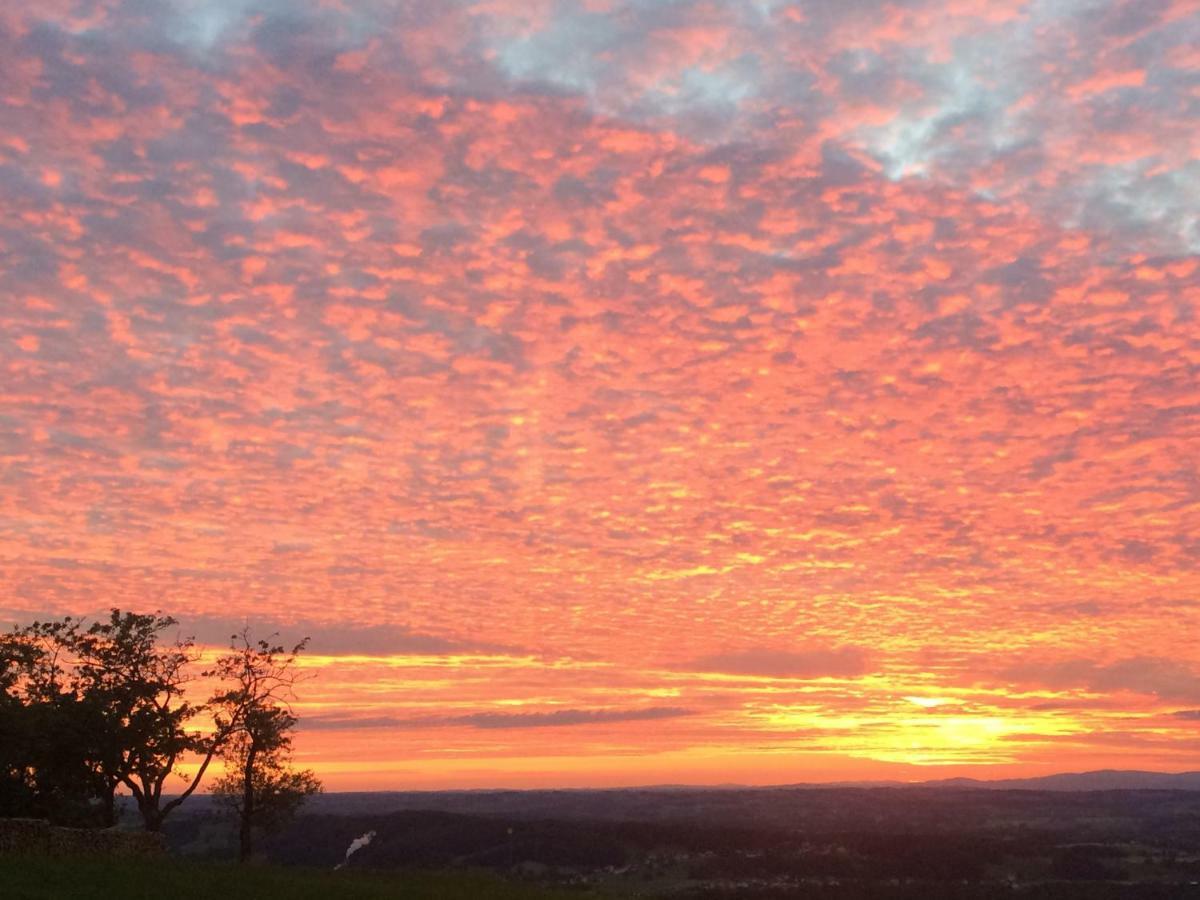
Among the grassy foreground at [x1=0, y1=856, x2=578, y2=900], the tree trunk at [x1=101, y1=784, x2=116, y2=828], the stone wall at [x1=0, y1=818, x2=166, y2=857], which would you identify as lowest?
the grassy foreground at [x1=0, y1=856, x2=578, y2=900]

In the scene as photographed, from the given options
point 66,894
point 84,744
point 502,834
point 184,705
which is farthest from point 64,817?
point 502,834

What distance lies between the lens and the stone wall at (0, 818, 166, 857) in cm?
3859

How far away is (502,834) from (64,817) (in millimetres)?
98224

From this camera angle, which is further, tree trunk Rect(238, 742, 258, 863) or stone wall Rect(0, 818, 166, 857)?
tree trunk Rect(238, 742, 258, 863)

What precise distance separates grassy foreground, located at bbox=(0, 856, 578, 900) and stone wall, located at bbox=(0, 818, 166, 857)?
→ 175 centimetres

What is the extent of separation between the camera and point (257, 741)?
198 feet

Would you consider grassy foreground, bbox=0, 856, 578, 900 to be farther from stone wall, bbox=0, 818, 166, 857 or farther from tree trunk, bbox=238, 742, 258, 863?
tree trunk, bbox=238, 742, 258, 863

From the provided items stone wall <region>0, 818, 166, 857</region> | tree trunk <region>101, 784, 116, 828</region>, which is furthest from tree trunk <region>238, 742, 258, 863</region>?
stone wall <region>0, 818, 166, 857</region>

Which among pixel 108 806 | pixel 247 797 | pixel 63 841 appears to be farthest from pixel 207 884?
pixel 247 797

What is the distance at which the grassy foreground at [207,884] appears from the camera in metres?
31.9

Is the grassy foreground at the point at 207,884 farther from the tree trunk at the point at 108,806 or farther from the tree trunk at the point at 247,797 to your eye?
the tree trunk at the point at 247,797

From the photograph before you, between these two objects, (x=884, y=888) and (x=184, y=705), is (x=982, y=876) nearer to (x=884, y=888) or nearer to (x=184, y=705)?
(x=884, y=888)

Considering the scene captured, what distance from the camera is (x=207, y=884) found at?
35281 mm

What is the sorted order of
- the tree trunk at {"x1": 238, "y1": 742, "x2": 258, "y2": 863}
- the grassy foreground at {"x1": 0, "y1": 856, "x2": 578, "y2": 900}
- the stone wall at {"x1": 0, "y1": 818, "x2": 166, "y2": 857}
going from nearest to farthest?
the grassy foreground at {"x1": 0, "y1": 856, "x2": 578, "y2": 900} → the stone wall at {"x1": 0, "y1": 818, "x2": 166, "y2": 857} → the tree trunk at {"x1": 238, "y1": 742, "x2": 258, "y2": 863}
